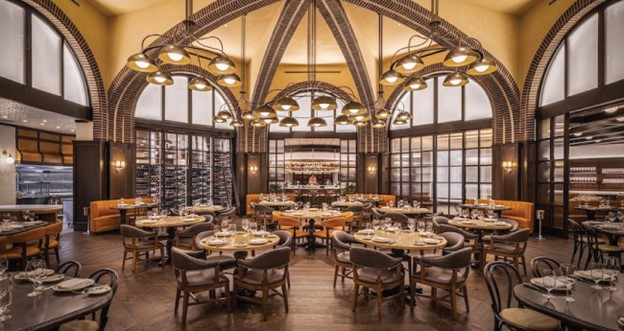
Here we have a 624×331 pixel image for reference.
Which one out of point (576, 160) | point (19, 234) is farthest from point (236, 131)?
point (576, 160)

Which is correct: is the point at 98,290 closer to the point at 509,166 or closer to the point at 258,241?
the point at 258,241

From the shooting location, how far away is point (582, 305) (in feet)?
7.73

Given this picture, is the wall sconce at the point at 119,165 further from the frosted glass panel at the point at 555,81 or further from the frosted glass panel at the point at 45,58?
the frosted glass panel at the point at 555,81

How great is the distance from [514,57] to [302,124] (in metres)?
7.84

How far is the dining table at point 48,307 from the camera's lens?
2.09m

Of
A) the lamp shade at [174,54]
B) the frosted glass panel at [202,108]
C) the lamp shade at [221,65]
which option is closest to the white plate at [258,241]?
the lamp shade at [221,65]

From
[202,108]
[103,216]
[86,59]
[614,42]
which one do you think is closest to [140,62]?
[86,59]

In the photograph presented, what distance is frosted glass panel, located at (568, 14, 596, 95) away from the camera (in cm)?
767

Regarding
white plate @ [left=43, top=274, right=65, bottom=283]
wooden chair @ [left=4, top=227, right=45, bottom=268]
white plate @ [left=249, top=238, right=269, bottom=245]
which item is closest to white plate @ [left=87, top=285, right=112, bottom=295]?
white plate @ [left=43, top=274, right=65, bottom=283]

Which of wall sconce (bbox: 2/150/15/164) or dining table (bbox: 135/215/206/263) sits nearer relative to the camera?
dining table (bbox: 135/215/206/263)

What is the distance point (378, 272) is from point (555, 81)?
Result: 830cm

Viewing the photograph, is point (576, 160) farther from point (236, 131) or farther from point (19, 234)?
point (19, 234)

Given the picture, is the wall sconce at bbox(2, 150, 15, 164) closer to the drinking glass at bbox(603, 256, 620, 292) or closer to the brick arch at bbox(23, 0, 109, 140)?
the brick arch at bbox(23, 0, 109, 140)

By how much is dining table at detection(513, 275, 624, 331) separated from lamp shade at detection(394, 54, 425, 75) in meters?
2.75
